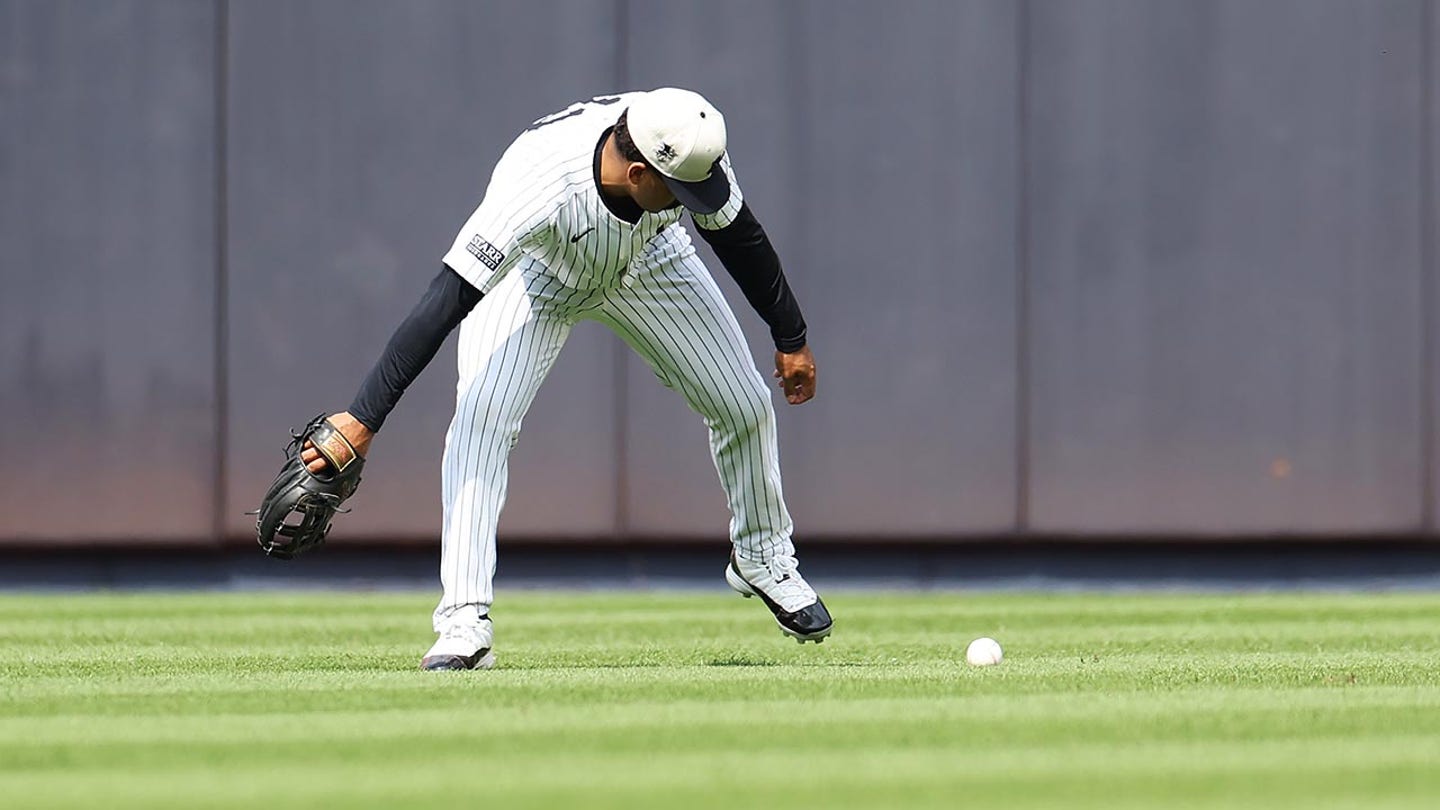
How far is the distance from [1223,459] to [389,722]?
20.1ft

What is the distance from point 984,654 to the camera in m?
5.25

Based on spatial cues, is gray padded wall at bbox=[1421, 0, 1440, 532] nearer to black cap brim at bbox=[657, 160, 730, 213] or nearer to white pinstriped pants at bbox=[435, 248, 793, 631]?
white pinstriped pants at bbox=[435, 248, 793, 631]

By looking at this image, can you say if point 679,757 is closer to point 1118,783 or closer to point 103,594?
point 1118,783

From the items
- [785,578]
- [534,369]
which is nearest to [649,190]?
[534,369]

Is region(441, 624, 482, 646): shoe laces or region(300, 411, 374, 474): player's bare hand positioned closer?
region(300, 411, 374, 474): player's bare hand

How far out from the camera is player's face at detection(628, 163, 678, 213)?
4734mm

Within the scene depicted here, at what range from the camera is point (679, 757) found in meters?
3.35

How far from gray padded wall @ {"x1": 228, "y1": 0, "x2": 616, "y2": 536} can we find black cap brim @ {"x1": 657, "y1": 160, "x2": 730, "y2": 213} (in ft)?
14.6

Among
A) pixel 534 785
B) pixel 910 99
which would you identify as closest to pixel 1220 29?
pixel 910 99

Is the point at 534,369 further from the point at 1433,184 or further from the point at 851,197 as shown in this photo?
the point at 1433,184

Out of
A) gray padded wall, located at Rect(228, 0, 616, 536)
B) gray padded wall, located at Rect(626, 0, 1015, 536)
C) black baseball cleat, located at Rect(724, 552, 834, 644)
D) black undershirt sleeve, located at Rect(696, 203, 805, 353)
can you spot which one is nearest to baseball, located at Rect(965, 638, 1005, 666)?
black baseball cleat, located at Rect(724, 552, 834, 644)

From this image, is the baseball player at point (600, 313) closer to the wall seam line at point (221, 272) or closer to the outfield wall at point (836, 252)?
the outfield wall at point (836, 252)

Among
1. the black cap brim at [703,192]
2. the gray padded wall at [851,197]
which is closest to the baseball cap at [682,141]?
the black cap brim at [703,192]

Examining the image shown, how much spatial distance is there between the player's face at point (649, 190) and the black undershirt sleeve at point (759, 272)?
154mm
